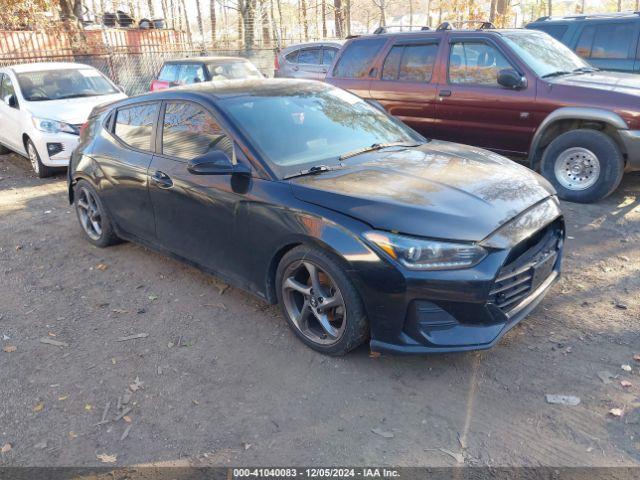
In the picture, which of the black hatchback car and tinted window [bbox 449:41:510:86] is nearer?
the black hatchback car

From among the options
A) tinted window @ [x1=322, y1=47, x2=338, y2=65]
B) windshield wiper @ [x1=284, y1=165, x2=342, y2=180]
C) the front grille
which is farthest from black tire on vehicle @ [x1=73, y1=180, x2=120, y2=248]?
tinted window @ [x1=322, y1=47, x2=338, y2=65]

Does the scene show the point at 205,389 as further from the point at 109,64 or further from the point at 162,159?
the point at 109,64

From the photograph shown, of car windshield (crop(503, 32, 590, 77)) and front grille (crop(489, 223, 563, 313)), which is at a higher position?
car windshield (crop(503, 32, 590, 77))

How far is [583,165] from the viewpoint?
607 centimetres

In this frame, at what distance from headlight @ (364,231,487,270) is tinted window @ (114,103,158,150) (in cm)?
262

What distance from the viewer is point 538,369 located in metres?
3.20

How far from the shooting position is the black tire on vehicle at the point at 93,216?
5.26m

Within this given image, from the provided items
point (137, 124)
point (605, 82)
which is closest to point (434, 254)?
point (137, 124)

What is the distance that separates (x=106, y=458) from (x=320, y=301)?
58.2 inches

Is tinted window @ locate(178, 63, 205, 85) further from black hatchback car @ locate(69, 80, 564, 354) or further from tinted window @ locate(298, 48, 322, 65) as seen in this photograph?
black hatchback car @ locate(69, 80, 564, 354)

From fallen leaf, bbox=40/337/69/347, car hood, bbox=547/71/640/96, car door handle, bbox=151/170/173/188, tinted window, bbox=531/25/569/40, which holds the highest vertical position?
tinted window, bbox=531/25/569/40

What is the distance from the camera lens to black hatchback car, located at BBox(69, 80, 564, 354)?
2.95 m

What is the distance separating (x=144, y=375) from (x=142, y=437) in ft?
2.00

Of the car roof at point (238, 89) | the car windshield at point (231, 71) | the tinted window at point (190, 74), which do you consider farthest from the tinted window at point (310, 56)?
the car roof at point (238, 89)
